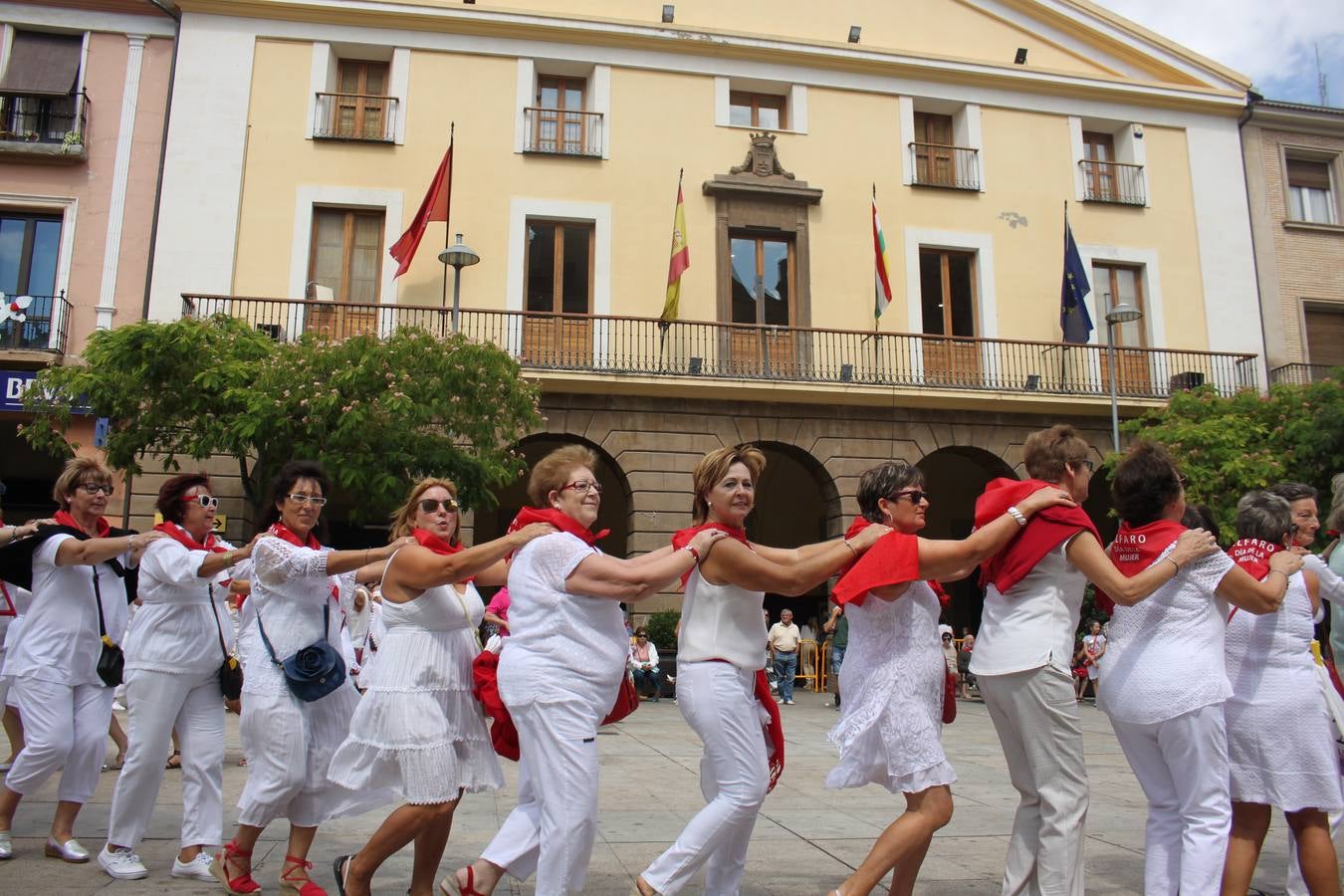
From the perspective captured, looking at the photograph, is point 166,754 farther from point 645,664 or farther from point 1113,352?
point 1113,352

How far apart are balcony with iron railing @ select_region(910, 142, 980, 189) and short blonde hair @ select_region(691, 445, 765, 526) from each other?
1758cm

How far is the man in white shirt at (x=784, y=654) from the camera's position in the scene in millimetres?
16812

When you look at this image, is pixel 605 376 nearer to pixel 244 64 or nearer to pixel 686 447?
pixel 686 447

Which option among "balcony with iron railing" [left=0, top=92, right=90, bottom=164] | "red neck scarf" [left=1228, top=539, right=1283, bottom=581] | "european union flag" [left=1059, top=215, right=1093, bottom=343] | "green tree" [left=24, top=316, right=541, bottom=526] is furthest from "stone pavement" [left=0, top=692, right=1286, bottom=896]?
"balcony with iron railing" [left=0, top=92, right=90, bottom=164]

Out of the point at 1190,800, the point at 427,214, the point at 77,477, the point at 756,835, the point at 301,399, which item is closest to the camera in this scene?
the point at 1190,800

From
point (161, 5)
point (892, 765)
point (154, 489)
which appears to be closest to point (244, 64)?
point (161, 5)

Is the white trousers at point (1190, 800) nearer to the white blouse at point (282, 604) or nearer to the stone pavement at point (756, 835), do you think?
the stone pavement at point (756, 835)

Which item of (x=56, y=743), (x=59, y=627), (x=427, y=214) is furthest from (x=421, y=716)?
(x=427, y=214)

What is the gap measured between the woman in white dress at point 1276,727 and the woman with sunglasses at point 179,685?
4.22 meters

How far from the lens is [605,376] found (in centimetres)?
1808

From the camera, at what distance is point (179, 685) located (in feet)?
16.3

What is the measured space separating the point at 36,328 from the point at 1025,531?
60.6 ft

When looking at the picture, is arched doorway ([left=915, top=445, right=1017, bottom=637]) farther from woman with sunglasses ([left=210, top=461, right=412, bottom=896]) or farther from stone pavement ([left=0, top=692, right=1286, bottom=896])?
woman with sunglasses ([left=210, top=461, right=412, bottom=896])

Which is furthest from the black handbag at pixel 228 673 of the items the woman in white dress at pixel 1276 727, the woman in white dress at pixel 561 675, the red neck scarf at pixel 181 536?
the woman in white dress at pixel 1276 727
